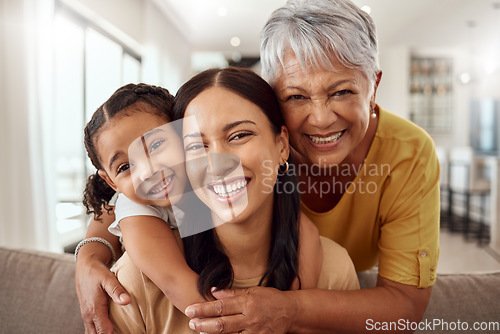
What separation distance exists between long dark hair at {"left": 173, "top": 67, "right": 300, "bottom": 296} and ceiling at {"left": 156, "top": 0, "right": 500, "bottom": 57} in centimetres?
456

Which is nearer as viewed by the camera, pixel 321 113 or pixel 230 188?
pixel 230 188

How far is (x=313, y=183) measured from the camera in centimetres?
134

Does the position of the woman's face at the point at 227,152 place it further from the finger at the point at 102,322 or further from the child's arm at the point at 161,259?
the finger at the point at 102,322

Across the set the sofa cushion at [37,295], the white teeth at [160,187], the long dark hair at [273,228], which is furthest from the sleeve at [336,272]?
the sofa cushion at [37,295]

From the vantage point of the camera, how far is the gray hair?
3.24 ft

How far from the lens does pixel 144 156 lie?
93 centimetres

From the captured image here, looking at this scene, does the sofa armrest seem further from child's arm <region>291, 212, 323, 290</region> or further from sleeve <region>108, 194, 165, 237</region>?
sleeve <region>108, 194, 165, 237</region>

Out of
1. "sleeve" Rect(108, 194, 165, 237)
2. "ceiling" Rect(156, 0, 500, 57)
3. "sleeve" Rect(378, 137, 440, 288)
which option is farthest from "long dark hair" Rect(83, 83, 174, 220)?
"ceiling" Rect(156, 0, 500, 57)

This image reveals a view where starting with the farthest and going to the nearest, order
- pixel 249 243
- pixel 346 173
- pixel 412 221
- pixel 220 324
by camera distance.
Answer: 1. pixel 346 173
2. pixel 412 221
3. pixel 249 243
4. pixel 220 324

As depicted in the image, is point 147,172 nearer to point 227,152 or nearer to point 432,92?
point 227,152

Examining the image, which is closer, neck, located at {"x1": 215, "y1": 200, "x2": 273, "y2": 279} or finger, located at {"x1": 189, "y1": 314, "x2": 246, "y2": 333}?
finger, located at {"x1": 189, "y1": 314, "x2": 246, "y2": 333}

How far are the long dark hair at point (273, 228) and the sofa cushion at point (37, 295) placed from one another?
0.48 metres

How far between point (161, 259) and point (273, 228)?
32cm

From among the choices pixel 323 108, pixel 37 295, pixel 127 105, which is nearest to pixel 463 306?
pixel 323 108
